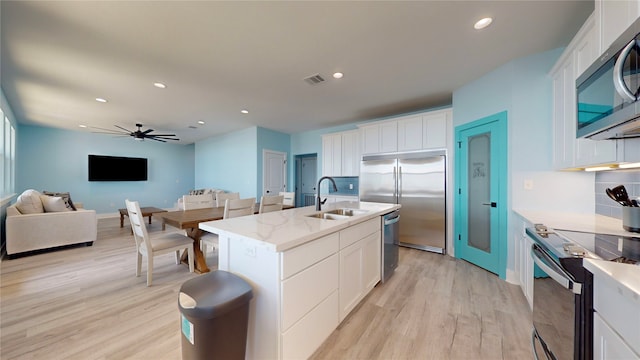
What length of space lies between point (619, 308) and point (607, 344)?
184mm

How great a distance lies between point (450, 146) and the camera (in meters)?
3.51

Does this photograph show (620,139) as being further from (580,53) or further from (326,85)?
(326,85)

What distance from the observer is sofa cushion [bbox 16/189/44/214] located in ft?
11.3

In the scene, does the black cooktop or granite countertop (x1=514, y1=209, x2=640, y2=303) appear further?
the black cooktop

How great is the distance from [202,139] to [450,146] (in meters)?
7.51

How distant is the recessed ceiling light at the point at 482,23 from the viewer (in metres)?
1.94

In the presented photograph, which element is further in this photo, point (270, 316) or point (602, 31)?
point (602, 31)

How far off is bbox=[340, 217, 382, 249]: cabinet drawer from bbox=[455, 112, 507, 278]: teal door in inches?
62.5

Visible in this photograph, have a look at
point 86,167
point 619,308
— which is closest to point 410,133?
point 619,308

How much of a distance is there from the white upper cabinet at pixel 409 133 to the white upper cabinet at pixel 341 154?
535 mm

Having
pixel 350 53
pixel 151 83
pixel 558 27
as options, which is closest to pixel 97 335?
pixel 151 83

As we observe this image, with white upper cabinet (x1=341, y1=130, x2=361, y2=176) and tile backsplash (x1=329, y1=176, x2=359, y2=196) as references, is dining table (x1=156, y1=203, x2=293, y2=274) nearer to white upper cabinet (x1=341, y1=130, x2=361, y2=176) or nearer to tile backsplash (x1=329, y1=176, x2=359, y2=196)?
white upper cabinet (x1=341, y1=130, x2=361, y2=176)

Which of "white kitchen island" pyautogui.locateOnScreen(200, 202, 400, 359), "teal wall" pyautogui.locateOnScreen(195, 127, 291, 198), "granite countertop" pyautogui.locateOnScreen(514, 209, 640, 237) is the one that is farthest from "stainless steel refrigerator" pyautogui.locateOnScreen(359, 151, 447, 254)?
"teal wall" pyautogui.locateOnScreen(195, 127, 291, 198)

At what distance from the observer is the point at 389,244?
261 cm
